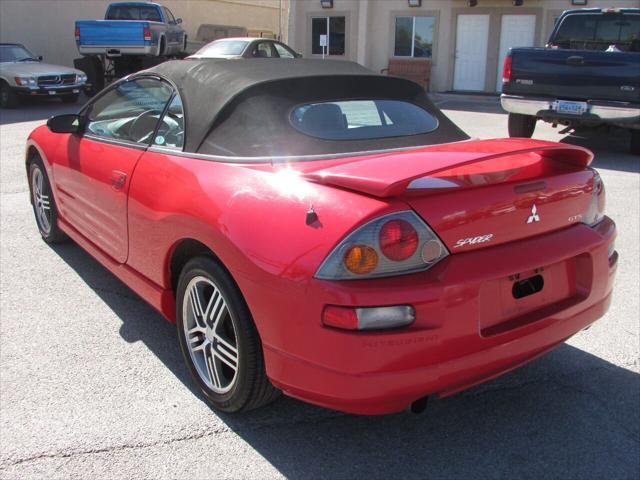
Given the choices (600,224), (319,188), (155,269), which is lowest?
(155,269)

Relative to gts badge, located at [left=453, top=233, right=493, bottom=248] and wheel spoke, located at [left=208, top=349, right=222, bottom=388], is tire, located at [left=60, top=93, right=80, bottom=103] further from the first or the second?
gts badge, located at [left=453, top=233, right=493, bottom=248]

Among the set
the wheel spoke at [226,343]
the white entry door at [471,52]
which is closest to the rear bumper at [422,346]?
the wheel spoke at [226,343]

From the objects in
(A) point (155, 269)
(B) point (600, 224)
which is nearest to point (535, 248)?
(B) point (600, 224)

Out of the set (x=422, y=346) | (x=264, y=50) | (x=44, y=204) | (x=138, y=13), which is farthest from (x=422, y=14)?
(x=422, y=346)

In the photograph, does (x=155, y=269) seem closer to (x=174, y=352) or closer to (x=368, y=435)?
(x=174, y=352)

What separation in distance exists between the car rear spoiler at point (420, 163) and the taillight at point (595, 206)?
0.54 feet

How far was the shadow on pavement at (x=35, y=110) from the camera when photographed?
14.6 metres

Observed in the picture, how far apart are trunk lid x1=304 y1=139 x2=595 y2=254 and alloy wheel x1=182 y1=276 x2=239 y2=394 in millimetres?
764

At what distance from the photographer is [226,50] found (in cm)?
1786

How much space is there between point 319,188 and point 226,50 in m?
16.4

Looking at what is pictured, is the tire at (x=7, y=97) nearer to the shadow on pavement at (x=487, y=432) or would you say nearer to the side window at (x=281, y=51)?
the side window at (x=281, y=51)

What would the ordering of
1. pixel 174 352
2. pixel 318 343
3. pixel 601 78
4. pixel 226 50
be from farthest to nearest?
pixel 226 50 < pixel 601 78 < pixel 174 352 < pixel 318 343

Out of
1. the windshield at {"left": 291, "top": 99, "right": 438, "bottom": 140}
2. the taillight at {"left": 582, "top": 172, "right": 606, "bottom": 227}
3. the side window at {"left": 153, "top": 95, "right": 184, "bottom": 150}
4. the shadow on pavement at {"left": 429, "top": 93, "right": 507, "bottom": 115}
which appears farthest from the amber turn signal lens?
the shadow on pavement at {"left": 429, "top": 93, "right": 507, "bottom": 115}

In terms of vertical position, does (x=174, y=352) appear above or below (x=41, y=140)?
below
